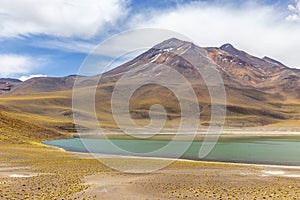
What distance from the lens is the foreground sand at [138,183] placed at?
90.7 feet

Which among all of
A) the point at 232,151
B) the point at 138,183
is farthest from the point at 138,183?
the point at 232,151

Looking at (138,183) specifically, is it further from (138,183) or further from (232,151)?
(232,151)

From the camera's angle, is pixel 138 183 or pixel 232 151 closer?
pixel 138 183

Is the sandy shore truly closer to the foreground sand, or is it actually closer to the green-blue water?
the foreground sand

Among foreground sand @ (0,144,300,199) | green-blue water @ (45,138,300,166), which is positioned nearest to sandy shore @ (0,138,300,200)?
foreground sand @ (0,144,300,199)

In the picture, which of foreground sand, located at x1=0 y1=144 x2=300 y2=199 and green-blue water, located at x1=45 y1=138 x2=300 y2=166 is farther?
green-blue water, located at x1=45 y1=138 x2=300 y2=166

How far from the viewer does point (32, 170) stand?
1545 inches

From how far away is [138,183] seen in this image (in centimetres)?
3278

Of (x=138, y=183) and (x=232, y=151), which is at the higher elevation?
(x=232, y=151)

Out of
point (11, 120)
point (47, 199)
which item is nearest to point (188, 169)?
point (47, 199)

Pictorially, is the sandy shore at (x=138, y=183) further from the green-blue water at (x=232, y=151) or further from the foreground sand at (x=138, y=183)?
the green-blue water at (x=232, y=151)

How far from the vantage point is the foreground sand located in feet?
90.7

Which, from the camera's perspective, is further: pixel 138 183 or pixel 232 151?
pixel 232 151

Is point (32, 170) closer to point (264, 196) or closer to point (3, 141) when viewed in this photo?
point (264, 196)
